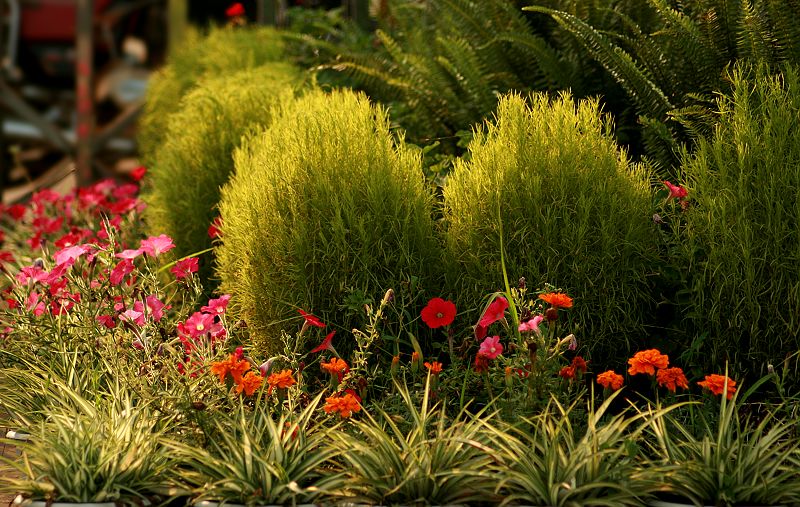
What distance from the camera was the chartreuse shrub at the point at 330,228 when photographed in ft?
13.1

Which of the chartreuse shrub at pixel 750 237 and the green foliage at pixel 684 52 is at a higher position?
the green foliage at pixel 684 52

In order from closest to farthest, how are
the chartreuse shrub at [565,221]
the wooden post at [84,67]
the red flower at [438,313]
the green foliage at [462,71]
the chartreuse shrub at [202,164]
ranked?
the red flower at [438,313] < the chartreuse shrub at [565,221] < the green foliage at [462,71] < the chartreuse shrub at [202,164] < the wooden post at [84,67]

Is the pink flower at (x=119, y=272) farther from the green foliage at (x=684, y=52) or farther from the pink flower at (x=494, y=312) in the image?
the green foliage at (x=684, y=52)

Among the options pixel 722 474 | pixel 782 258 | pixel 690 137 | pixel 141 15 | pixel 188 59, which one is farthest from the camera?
pixel 141 15

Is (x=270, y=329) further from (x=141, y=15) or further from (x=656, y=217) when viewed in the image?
(x=141, y=15)

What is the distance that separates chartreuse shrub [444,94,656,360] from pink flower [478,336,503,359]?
0.51 metres

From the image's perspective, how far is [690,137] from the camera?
4.67 metres

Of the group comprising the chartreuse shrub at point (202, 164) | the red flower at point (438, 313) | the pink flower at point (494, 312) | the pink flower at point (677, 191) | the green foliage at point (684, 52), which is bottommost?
the chartreuse shrub at point (202, 164)

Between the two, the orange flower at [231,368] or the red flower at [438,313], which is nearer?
the orange flower at [231,368]

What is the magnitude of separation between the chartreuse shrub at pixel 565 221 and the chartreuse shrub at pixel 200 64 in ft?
13.1

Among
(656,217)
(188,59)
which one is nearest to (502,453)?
(656,217)

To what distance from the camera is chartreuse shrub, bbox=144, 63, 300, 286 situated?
5.65 meters

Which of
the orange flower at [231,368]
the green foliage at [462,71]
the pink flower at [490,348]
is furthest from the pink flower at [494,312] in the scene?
the green foliage at [462,71]

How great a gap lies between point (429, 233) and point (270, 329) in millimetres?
736
